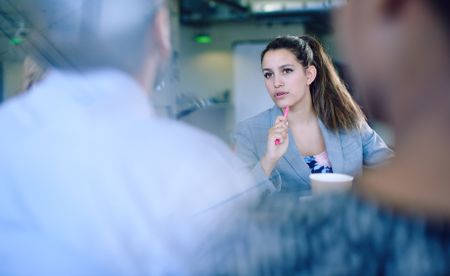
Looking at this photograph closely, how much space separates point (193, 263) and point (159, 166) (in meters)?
0.11

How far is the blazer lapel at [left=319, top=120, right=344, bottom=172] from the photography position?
0.74 metres

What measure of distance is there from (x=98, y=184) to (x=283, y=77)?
1.00ft

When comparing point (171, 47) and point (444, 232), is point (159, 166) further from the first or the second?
point (444, 232)

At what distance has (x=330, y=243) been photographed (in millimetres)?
375

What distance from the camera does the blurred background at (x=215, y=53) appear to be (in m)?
0.49

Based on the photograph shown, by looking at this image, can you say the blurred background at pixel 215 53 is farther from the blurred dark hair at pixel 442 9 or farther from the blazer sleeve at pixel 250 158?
the blurred dark hair at pixel 442 9

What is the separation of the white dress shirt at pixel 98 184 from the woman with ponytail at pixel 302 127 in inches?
5.2

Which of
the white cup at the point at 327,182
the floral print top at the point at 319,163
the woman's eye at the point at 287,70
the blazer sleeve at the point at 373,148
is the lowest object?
the floral print top at the point at 319,163

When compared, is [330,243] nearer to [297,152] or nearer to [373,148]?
[373,148]

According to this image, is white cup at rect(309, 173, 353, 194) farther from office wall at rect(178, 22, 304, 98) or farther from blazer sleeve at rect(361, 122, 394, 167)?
office wall at rect(178, 22, 304, 98)

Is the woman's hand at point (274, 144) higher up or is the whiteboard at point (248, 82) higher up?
the whiteboard at point (248, 82)

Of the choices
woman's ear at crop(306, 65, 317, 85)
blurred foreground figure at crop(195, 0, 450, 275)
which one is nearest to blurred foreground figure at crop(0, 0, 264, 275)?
blurred foreground figure at crop(195, 0, 450, 275)

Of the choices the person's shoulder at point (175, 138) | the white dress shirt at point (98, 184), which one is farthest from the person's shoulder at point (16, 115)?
the person's shoulder at point (175, 138)

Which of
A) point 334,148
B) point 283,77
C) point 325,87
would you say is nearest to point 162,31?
point 283,77
